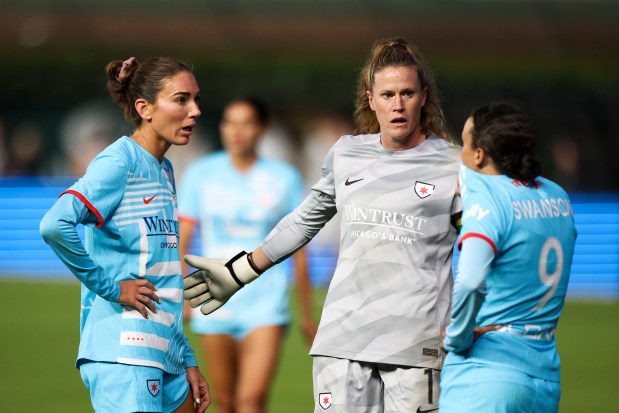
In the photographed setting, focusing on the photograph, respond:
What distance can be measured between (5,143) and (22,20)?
16.4ft

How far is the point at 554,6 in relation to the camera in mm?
23594

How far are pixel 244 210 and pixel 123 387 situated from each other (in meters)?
3.15

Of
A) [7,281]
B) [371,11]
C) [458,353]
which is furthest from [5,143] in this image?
[458,353]

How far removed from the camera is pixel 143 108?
16.4 ft

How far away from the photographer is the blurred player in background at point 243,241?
7344 mm

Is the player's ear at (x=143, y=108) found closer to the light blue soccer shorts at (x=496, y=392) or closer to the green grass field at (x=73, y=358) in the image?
the light blue soccer shorts at (x=496, y=392)

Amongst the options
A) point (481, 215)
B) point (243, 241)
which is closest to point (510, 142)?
point (481, 215)

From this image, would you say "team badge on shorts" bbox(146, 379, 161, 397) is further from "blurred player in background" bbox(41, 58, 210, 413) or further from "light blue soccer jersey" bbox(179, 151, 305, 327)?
"light blue soccer jersey" bbox(179, 151, 305, 327)

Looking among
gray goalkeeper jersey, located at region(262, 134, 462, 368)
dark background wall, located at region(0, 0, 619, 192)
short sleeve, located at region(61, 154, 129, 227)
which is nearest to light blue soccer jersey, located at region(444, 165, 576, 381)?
gray goalkeeper jersey, located at region(262, 134, 462, 368)

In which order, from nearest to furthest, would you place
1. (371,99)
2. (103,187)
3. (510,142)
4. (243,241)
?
(510,142)
(103,187)
(371,99)
(243,241)

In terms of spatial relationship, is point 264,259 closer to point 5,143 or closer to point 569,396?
point 569,396

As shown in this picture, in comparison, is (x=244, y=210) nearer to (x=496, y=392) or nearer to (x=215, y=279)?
(x=215, y=279)

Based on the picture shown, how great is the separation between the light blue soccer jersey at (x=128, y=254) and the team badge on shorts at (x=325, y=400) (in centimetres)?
67

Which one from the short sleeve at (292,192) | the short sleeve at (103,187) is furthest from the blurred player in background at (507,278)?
the short sleeve at (292,192)
